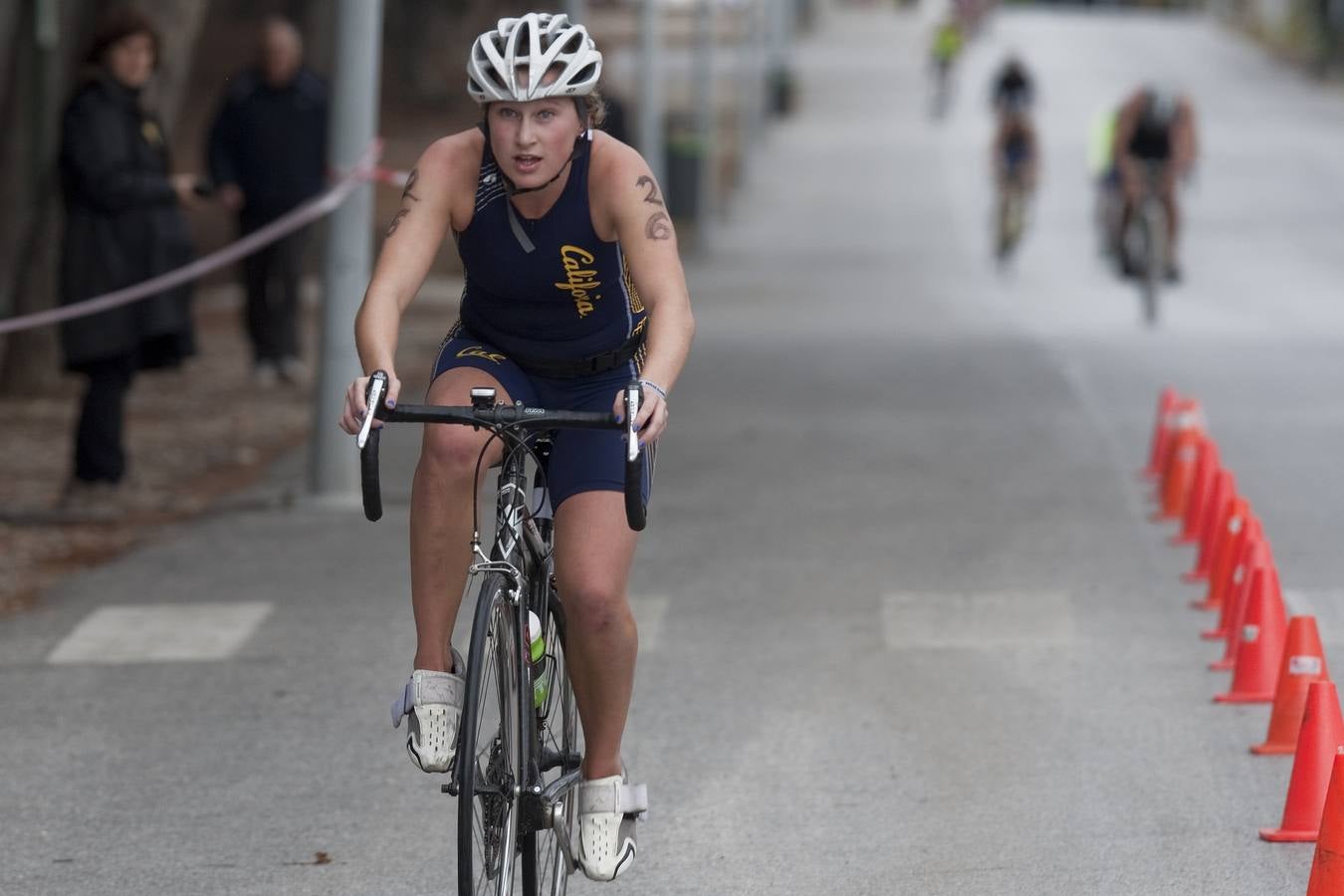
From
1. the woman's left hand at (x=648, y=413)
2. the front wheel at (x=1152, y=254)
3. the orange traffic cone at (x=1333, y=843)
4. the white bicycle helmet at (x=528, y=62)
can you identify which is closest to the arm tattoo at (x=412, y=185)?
the white bicycle helmet at (x=528, y=62)

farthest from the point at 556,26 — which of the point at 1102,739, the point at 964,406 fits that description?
the point at 964,406

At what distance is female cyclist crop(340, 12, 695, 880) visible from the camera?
4738mm

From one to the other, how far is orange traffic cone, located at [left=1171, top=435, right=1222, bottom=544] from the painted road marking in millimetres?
1086

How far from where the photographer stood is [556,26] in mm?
4785

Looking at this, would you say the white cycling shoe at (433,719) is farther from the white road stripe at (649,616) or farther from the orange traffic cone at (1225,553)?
the orange traffic cone at (1225,553)

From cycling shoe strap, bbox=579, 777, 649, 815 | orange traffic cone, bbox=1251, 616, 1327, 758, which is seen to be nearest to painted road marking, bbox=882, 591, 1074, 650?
orange traffic cone, bbox=1251, 616, 1327, 758

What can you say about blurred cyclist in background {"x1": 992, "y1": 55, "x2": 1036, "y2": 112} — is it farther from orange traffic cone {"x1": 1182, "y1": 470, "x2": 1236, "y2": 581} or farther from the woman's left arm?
the woman's left arm

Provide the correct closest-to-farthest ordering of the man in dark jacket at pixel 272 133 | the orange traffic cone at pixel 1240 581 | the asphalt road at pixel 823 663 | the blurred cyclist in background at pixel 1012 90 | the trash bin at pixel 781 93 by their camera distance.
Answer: the asphalt road at pixel 823 663, the orange traffic cone at pixel 1240 581, the man in dark jacket at pixel 272 133, the blurred cyclist in background at pixel 1012 90, the trash bin at pixel 781 93

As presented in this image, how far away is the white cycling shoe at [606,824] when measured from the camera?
4836 mm

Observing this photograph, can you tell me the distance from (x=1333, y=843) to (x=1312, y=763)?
69 centimetres

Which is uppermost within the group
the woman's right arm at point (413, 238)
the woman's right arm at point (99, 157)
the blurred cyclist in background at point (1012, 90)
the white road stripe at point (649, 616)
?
the woman's right arm at point (413, 238)

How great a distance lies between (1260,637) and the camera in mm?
6980

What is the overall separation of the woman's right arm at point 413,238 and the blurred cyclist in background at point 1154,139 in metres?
14.0

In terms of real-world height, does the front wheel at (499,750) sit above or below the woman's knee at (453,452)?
below
